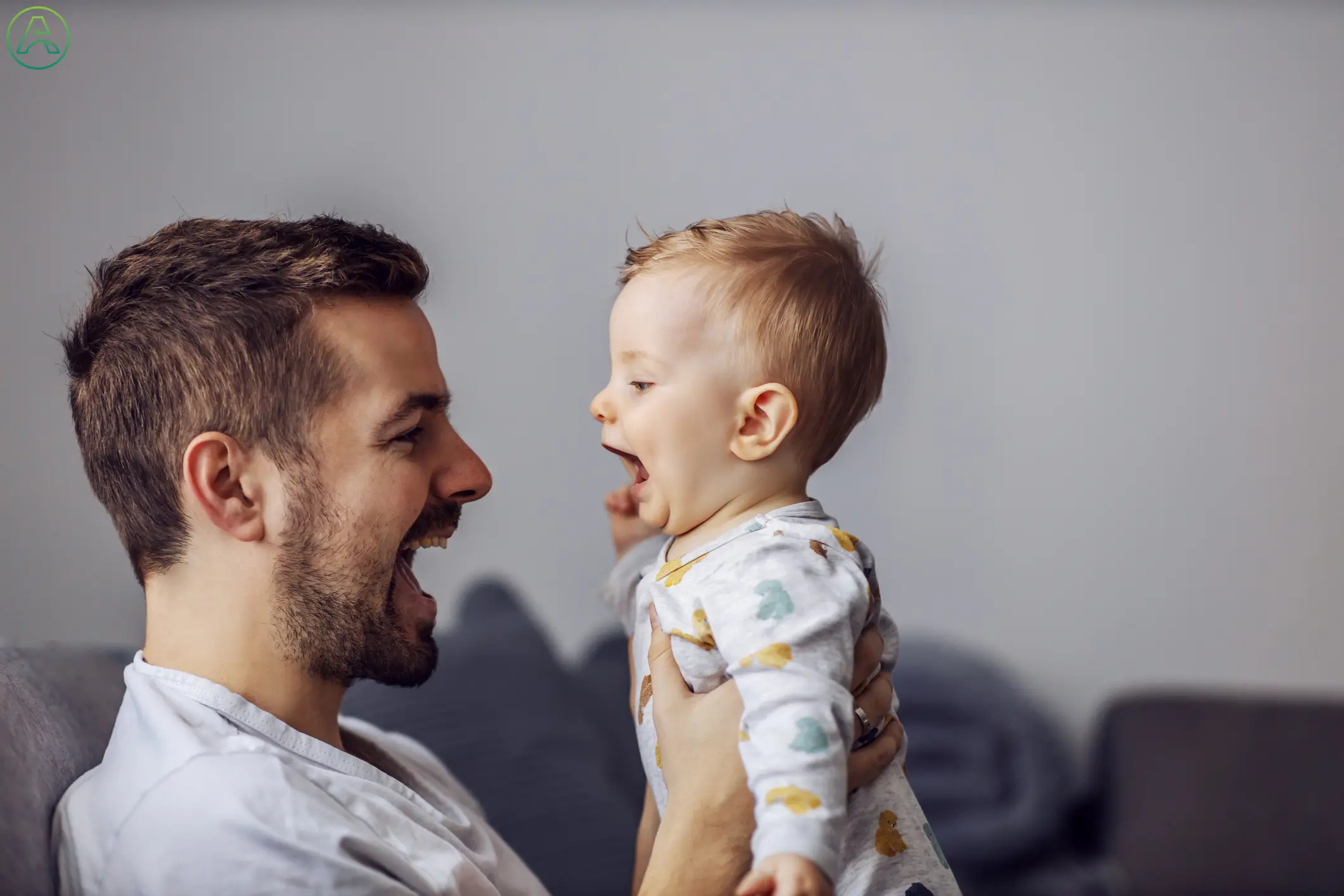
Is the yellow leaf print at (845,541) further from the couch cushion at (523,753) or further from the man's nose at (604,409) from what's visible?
the couch cushion at (523,753)

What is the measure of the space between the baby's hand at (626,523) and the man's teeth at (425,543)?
19 cm

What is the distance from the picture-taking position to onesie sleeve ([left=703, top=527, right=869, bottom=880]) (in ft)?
2.64

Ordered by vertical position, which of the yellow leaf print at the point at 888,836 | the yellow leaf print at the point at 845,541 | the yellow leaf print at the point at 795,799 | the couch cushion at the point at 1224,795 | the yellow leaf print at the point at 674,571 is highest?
the yellow leaf print at the point at 845,541

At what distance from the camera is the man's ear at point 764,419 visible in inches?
40.6

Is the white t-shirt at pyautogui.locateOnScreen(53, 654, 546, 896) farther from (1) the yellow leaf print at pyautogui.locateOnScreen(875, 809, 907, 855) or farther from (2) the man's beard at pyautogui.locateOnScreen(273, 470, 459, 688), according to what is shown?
(1) the yellow leaf print at pyautogui.locateOnScreen(875, 809, 907, 855)

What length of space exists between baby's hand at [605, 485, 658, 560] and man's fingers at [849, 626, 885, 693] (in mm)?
299

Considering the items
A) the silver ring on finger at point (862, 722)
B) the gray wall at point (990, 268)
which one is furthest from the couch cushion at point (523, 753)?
the silver ring on finger at point (862, 722)

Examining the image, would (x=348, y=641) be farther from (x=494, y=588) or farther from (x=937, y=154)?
(x=937, y=154)

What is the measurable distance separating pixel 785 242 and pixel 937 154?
1.61 meters

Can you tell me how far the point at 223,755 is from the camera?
2.97ft

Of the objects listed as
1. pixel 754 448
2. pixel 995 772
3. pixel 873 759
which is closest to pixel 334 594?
pixel 754 448

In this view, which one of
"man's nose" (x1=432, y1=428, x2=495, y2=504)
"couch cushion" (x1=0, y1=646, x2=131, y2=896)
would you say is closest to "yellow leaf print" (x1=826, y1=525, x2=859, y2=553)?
"man's nose" (x1=432, y1=428, x2=495, y2=504)

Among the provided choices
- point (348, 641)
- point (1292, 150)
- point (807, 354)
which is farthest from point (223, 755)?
point (1292, 150)

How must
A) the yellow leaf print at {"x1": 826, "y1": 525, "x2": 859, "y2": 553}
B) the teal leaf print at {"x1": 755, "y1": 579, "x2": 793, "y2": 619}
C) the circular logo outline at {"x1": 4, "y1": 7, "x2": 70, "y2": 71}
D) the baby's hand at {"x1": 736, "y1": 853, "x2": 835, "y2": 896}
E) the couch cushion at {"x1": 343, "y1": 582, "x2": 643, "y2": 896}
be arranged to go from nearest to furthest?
the baby's hand at {"x1": 736, "y1": 853, "x2": 835, "y2": 896} < the teal leaf print at {"x1": 755, "y1": 579, "x2": 793, "y2": 619} < the yellow leaf print at {"x1": 826, "y1": 525, "x2": 859, "y2": 553} < the couch cushion at {"x1": 343, "y1": 582, "x2": 643, "y2": 896} < the circular logo outline at {"x1": 4, "y1": 7, "x2": 70, "y2": 71}
